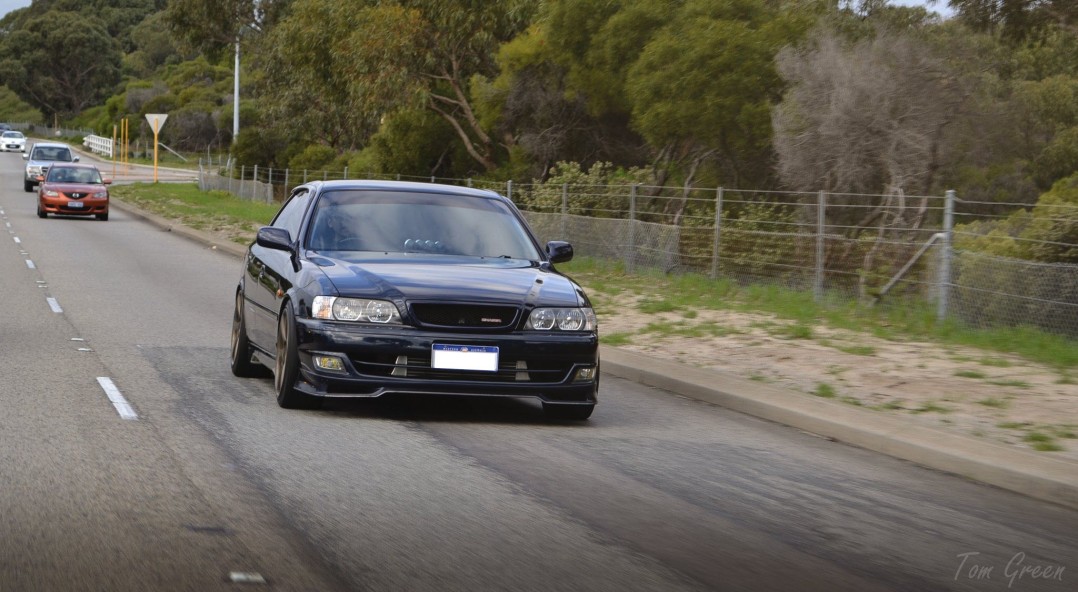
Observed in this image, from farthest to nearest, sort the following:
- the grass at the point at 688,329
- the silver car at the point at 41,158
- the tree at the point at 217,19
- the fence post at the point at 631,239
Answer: the tree at the point at 217,19 < the silver car at the point at 41,158 < the fence post at the point at 631,239 < the grass at the point at 688,329

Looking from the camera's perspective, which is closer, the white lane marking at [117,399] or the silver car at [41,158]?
the white lane marking at [117,399]

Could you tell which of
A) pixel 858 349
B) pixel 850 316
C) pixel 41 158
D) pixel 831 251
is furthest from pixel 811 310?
pixel 41 158

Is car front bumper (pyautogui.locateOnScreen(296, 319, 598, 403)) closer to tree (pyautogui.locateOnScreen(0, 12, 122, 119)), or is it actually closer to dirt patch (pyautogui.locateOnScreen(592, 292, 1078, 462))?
dirt patch (pyautogui.locateOnScreen(592, 292, 1078, 462))

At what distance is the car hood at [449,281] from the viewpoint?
30.1 ft

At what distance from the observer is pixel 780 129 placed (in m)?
25.9

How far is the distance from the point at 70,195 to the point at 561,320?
106 ft

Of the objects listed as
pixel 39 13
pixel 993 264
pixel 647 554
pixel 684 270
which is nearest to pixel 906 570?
pixel 647 554

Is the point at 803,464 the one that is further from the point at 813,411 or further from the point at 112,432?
the point at 112,432

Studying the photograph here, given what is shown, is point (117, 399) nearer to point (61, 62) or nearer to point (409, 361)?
point (409, 361)

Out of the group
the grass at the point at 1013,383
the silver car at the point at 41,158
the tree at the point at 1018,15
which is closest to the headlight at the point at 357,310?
the grass at the point at 1013,383

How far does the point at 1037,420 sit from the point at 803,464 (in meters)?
2.22

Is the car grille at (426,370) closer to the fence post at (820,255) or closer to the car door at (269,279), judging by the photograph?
the car door at (269,279)

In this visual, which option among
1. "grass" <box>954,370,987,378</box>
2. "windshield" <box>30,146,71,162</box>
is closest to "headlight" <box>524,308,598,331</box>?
"grass" <box>954,370,987,378</box>

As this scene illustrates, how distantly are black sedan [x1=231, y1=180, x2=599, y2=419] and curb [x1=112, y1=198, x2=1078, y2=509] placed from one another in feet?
5.17
